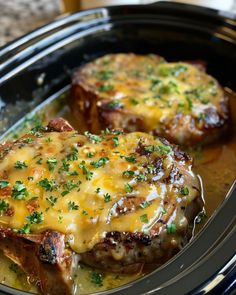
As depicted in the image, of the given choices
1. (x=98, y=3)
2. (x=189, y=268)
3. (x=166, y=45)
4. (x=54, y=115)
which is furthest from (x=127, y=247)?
(x=98, y=3)

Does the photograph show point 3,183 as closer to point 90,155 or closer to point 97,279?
point 90,155

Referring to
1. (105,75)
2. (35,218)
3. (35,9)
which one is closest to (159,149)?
(35,218)

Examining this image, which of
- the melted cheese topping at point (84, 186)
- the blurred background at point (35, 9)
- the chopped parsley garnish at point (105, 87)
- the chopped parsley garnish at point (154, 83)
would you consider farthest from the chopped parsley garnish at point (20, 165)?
the blurred background at point (35, 9)

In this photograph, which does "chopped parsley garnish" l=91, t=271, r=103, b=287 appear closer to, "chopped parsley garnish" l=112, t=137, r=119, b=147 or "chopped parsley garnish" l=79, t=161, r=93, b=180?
Result: "chopped parsley garnish" l=79, t=161, r=93, b=180

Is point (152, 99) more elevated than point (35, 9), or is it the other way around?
point (152, 99)

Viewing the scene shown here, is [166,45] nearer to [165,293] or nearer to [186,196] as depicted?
[186,196]
